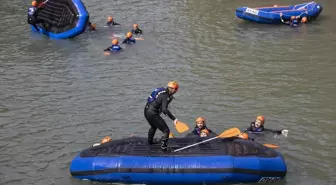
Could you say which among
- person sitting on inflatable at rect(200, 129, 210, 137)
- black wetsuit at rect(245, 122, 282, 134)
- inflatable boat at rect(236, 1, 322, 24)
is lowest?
black wetsuit at rect(245, 122, 282, 134)

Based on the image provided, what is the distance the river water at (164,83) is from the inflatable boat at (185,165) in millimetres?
838

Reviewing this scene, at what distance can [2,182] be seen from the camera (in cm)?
1268

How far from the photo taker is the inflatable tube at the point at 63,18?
25.3m

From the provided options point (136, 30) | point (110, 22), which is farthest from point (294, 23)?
point (110, 22)

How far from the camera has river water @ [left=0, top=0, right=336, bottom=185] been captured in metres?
14.1

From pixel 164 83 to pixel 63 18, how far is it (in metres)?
10.1

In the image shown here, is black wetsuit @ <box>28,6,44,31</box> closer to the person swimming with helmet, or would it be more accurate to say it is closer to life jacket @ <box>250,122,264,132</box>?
the person swimming with helmet

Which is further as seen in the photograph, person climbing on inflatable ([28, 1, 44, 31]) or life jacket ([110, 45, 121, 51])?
person climbing on inflatable ([28, 1, 44, 31])

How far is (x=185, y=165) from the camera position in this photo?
11461 mm

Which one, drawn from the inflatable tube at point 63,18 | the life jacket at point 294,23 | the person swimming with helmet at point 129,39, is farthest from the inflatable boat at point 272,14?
the inflatable tube at point 63,18

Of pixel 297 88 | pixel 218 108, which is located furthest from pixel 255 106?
pixel 297 88

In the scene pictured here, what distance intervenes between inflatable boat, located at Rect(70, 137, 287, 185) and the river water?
2.75 ft

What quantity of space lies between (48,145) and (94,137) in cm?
A: 154

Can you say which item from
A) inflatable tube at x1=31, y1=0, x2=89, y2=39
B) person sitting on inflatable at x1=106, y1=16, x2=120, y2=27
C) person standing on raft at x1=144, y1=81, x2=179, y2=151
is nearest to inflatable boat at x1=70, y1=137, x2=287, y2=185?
person standing on raft at x1=144, y1=81, x2=179, y2=151
